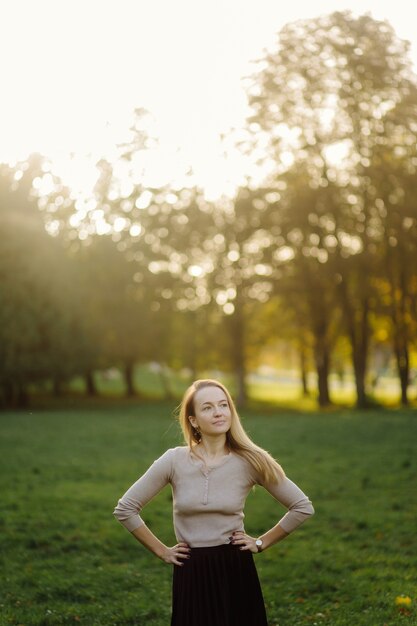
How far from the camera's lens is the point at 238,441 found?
4.83 m

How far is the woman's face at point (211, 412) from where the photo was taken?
4.80 m

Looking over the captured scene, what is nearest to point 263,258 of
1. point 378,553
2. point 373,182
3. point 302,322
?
point 302,322

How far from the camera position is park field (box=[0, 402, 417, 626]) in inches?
330

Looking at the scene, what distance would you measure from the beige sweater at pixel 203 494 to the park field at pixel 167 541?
1.75 m

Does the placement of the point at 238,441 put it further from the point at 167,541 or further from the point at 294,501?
the point at 167,541

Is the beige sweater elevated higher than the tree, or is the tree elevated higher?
the tree

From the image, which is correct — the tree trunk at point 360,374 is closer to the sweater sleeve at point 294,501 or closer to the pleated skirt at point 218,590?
the sweater sleeve at point 294,501

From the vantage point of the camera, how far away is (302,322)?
44156 mm

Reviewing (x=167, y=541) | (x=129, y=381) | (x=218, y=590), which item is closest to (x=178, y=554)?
(x=218, y=590)

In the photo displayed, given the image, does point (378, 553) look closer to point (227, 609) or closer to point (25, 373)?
point (227, 609)

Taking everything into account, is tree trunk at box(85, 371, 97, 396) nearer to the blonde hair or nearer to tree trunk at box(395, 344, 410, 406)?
tree trunk at box(395, 344, 410, 406)

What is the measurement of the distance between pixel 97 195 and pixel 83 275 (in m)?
15.9

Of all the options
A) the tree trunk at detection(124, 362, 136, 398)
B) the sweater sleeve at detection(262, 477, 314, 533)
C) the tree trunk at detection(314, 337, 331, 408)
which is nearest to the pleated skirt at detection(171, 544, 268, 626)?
the sweater sleeve at detection(262, 477, 314, 533)

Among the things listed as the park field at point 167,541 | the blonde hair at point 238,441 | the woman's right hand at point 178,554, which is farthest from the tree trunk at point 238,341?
the woman's right hand at point 178,554
